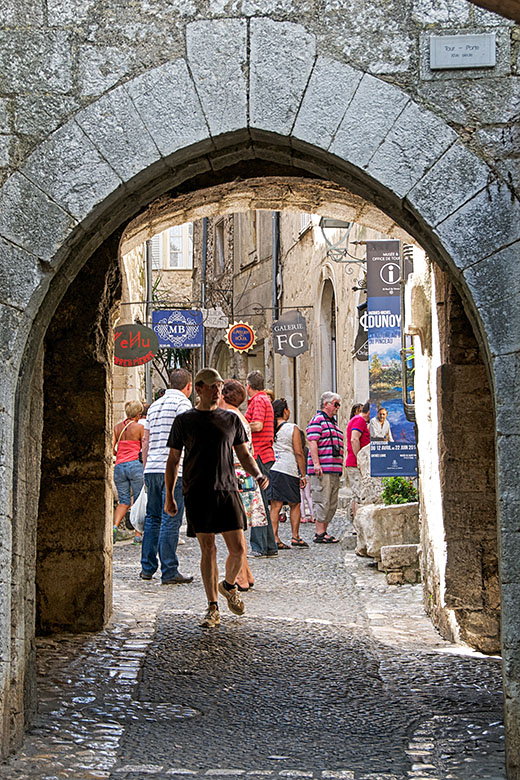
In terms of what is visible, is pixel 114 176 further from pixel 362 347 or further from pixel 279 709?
pixel 362 347

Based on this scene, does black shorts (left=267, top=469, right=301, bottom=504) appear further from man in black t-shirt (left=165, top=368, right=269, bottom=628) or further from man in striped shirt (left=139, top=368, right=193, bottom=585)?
man in black t-shirt (left=165, top=368, right=269, bottom=628)

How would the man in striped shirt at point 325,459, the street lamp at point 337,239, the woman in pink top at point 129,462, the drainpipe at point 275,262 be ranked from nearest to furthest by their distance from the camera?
the woman in pink top at point 129,462 → the man in striped shirt at point 325,459 → the street lamp at point 337,239 → the drainpipe at point 275,262

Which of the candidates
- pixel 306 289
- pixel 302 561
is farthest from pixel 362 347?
pixel 306 289

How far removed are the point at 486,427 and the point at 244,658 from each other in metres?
1.87

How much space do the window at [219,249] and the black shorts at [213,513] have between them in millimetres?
19985

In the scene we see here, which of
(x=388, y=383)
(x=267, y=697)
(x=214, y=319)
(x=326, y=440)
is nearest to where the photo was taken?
(x=267, y=697)

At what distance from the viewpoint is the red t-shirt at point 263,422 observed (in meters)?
9.74

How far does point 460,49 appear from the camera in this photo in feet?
13.3

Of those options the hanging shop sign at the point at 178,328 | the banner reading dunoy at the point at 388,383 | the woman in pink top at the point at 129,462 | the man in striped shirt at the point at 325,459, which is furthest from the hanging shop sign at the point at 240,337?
the banner reading dunoy at the point at 388,383

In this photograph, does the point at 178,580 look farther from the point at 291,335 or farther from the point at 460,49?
the point at 291,335

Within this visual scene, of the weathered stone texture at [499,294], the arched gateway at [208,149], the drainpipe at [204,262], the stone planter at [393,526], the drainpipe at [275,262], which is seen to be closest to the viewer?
the weathered stone texture at [499,294]

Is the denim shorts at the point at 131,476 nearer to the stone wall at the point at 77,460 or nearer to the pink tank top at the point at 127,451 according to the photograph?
the pink tank top at the point at 127,451

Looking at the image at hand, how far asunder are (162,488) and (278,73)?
14.4ft

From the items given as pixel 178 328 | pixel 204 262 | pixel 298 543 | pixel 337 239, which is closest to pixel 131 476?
pixel 298 543
